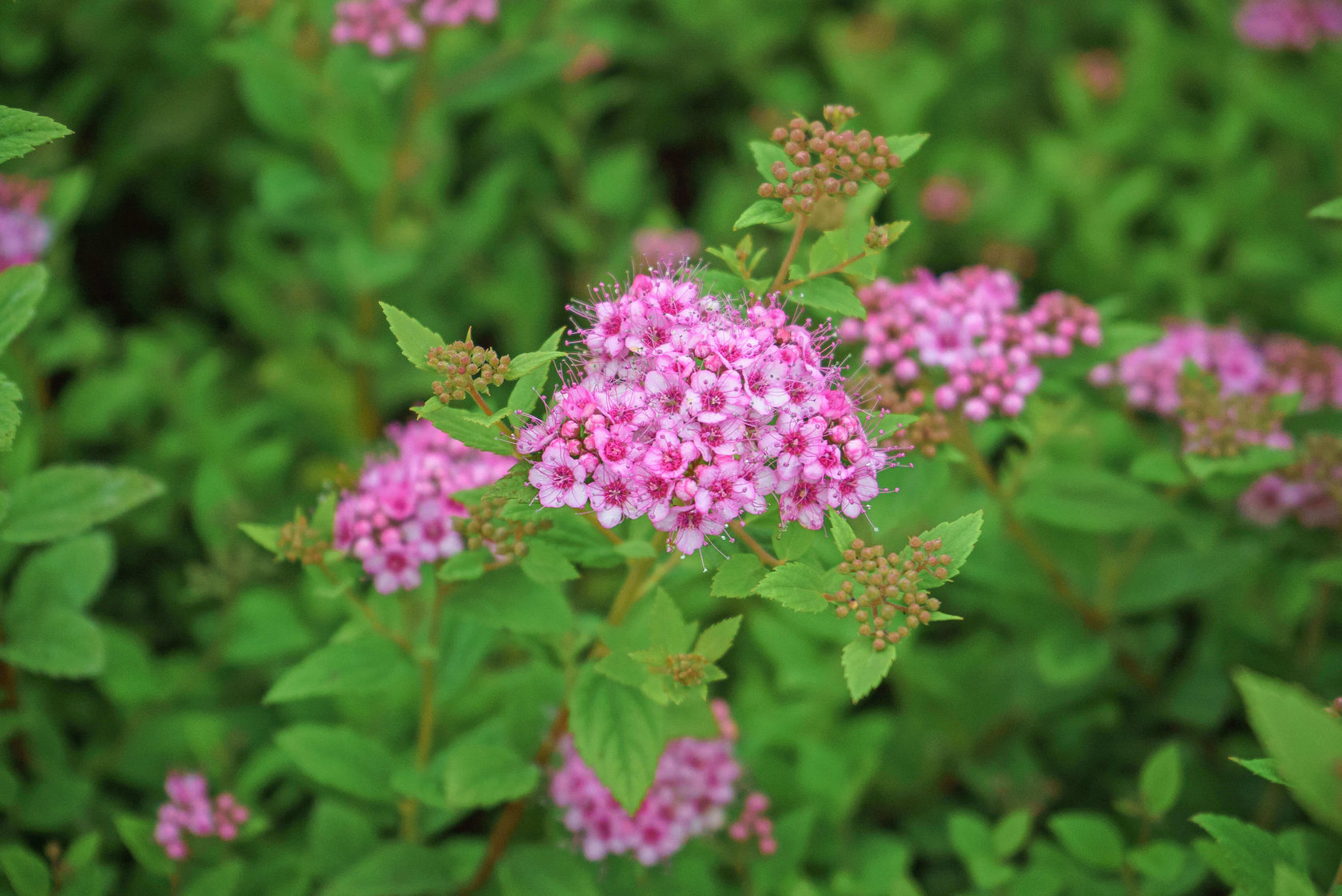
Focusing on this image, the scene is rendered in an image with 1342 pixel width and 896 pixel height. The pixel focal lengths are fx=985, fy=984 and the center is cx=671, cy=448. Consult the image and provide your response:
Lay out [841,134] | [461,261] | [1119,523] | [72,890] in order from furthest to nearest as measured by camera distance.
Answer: [461,261]
[1119,523]
[72,890]
[841,134]

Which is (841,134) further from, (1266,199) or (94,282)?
(94,282)

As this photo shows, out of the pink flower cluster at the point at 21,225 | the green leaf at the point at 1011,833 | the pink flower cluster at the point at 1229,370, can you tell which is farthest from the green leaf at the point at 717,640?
the pink flower cluster at the point at 21,225

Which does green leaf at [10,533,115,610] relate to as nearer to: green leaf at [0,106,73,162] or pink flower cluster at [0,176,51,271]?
pink flower cluster at [0,176,51,271]

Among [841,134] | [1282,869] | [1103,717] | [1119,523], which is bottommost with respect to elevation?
[1103,717]

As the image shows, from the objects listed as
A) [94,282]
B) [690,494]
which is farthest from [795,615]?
[94,282]

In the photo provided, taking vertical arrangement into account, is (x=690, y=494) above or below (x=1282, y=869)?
above

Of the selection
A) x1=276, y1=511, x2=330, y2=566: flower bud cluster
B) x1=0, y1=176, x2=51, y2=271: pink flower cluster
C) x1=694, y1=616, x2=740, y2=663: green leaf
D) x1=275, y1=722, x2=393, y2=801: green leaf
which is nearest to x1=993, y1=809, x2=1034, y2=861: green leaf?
x1=694, y1=616, x2=740, y2=663: green leaf

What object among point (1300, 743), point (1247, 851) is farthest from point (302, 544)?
point (1247, 851)
